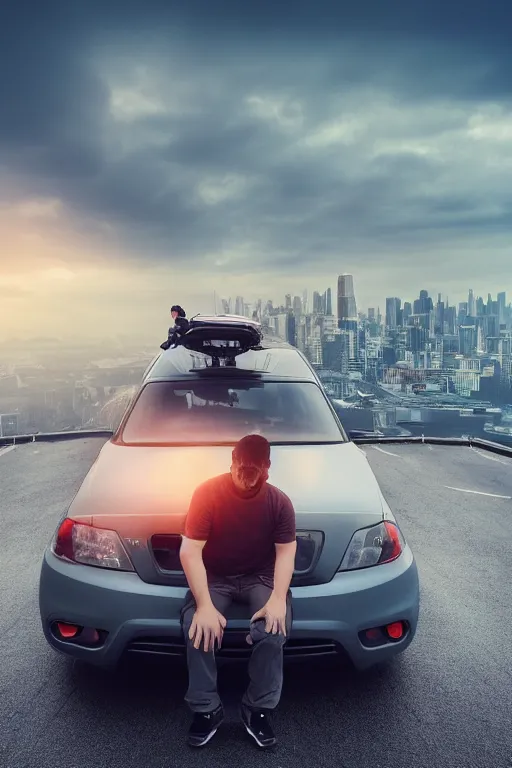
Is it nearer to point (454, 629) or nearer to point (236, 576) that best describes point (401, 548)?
point (236, 576)

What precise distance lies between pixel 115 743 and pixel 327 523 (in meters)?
1.41

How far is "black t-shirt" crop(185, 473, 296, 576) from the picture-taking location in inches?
114

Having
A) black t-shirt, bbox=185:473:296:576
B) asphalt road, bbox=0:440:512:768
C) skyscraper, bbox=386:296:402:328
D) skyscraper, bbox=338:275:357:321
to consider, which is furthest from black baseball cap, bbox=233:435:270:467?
skyscraper, bbox=386:296:402:328

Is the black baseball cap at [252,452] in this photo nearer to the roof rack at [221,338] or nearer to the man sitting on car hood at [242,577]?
the man sitting on car hood at [242,577]

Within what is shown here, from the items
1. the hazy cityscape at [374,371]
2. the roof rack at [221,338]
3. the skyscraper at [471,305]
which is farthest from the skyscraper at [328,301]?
the roof rack at [221,338]

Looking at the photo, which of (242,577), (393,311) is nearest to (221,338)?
(242,577)

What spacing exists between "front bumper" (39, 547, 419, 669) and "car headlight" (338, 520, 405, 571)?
0.06 meters

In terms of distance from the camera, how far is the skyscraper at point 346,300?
7456cm

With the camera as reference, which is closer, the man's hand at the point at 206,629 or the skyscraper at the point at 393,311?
the man's hand at the point at 206,629

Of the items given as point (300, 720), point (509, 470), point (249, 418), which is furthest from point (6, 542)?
point (509, 470)

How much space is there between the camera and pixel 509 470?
1100 cm

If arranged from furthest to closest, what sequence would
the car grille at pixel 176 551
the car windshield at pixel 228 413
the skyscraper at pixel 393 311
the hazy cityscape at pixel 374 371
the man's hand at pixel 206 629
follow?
the skyscraper at pixel 393 311 → the hazy cityscape at pixel 374 371 → the car windshield at pixel 228 413 → the car grille at pixel 176 551 → the man's hand at pixel 206 629

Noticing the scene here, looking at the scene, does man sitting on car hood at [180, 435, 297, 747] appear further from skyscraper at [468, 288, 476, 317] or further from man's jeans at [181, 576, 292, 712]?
skyscraper at [468, 288, 476, 317]

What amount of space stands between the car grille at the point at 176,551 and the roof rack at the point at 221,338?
271cm
